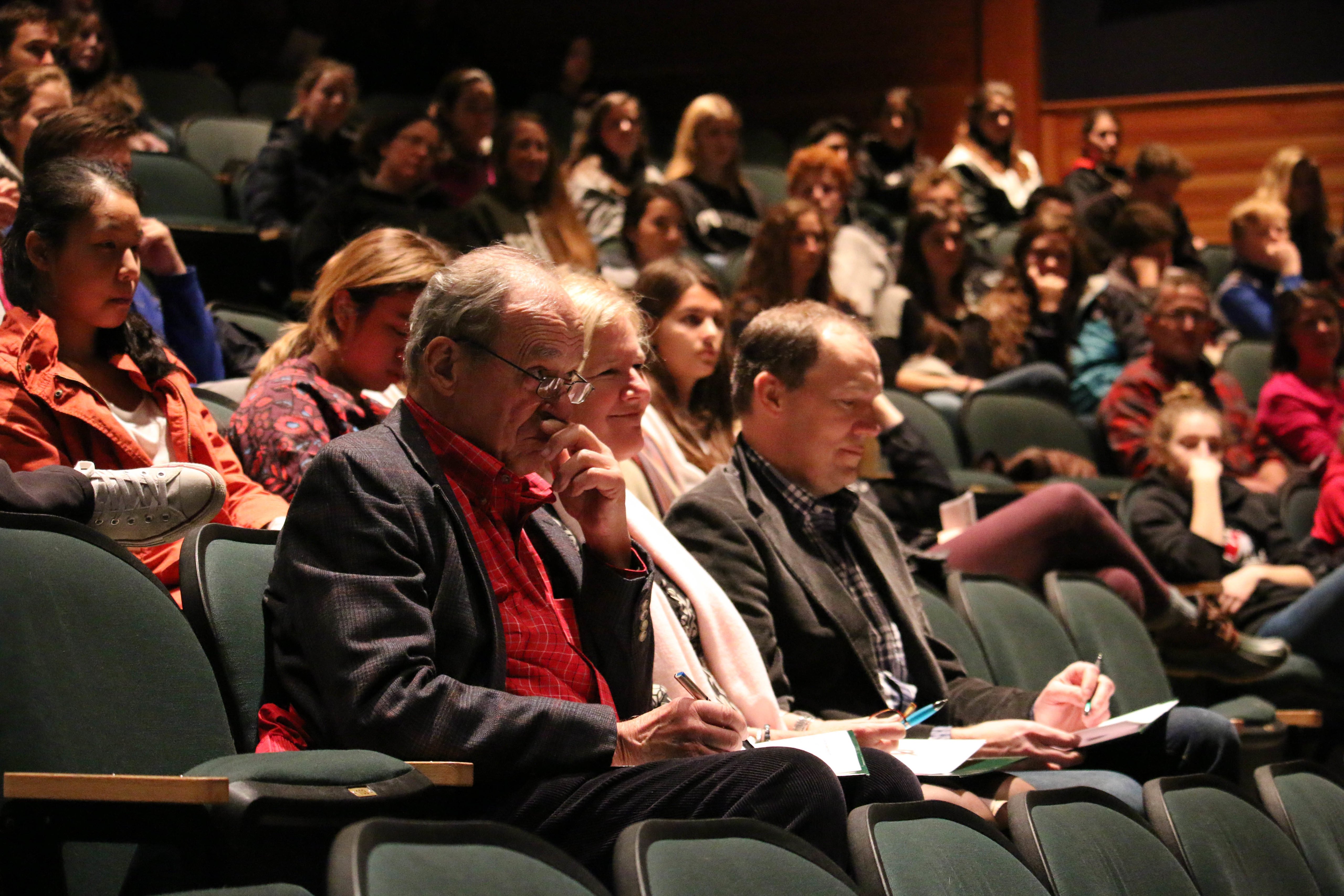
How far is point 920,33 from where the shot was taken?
24.1 feet

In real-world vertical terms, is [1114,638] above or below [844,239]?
→ below

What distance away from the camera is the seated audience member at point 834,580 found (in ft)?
6.64

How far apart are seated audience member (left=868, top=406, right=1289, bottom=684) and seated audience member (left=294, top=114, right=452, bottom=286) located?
154 centimetres

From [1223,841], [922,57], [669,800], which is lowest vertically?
[1223,841]

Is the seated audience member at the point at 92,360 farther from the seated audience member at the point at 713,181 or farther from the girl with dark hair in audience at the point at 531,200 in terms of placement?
the seated audience member at the point at 713,181

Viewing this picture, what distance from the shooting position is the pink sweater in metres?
4.20

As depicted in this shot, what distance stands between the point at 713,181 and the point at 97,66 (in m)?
2.19

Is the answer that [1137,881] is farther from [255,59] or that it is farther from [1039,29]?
[1039,29]

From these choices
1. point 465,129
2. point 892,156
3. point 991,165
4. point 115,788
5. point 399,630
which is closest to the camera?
point 115,788

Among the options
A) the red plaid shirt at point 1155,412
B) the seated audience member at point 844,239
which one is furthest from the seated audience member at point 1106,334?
the seated audience member at point 844,239

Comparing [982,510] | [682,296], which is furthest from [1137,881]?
[982,510]

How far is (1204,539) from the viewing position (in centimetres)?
340

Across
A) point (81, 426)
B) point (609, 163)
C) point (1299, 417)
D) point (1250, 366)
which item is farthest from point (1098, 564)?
point (609, 163)

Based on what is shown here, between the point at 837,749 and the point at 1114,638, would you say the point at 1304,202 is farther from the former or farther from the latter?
the point at 837,749
